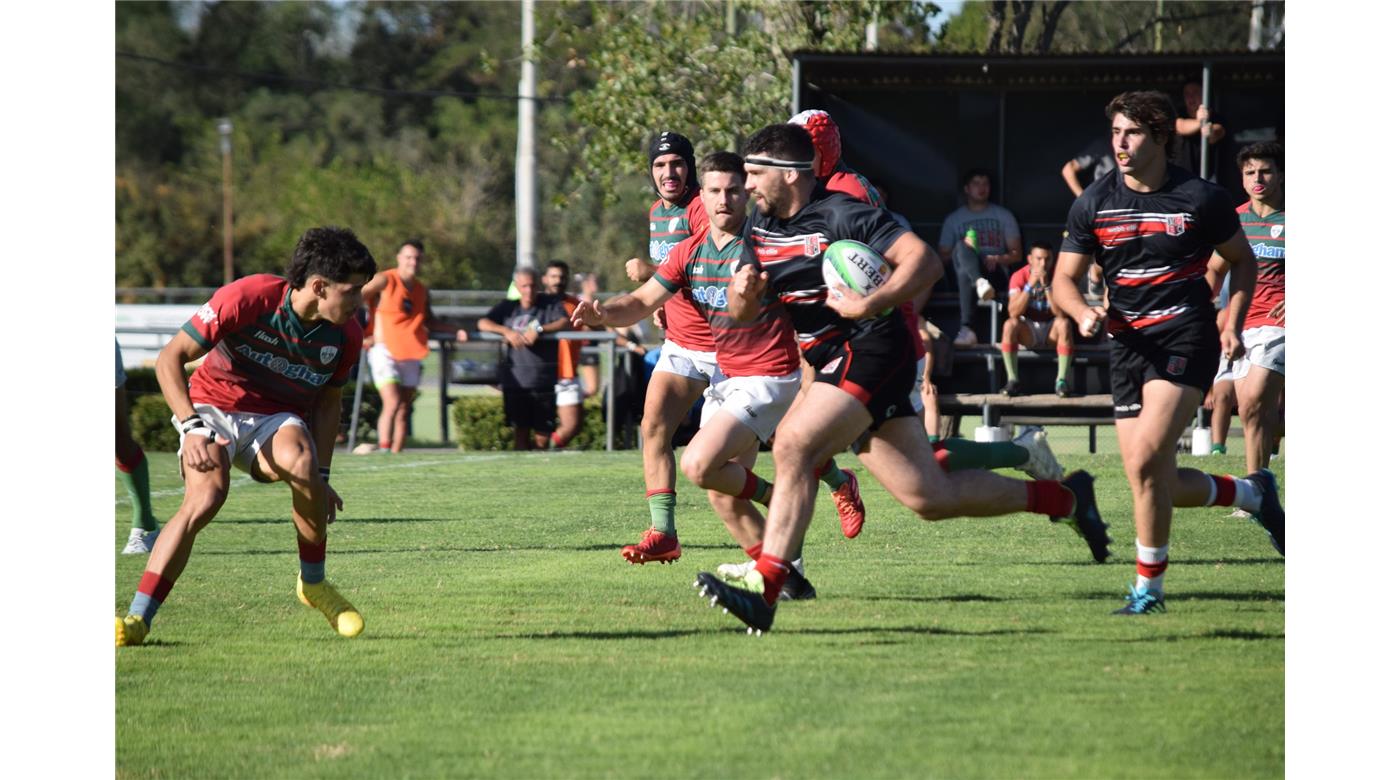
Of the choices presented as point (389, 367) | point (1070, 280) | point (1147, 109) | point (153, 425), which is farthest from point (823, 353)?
point (153, 425)

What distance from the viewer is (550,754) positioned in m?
5.09

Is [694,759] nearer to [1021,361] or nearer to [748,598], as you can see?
[748,598]

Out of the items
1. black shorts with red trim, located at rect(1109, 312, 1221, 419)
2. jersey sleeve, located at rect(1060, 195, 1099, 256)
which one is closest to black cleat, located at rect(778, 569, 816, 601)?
black shorts with red trim, located at rect(1109, 312, 1221, 419)

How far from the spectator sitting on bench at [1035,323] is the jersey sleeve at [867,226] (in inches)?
331

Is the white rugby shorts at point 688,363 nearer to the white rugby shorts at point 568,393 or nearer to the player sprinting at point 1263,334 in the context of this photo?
the player sprinting at point 1263,334

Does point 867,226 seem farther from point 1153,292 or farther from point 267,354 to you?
point 267,354

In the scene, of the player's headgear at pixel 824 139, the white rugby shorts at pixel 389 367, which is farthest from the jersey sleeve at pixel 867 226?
the white rugby shorts at pixel 389 367

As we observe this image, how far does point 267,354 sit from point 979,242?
967 cm

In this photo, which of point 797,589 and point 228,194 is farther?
point 228,194

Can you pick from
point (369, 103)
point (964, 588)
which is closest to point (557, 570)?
point (964, 588)

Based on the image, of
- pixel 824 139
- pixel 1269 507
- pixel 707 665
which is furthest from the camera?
pixel 824 139

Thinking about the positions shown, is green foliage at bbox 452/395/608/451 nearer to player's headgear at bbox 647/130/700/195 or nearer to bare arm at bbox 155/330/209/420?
player's headgear at bbox 647/130/700/195

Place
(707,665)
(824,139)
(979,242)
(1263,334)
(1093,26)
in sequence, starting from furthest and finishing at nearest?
(1093,26) < (979,242) < (1263,334) < (824,139) < (707,665)

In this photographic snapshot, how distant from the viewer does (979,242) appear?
1558 centimetres
